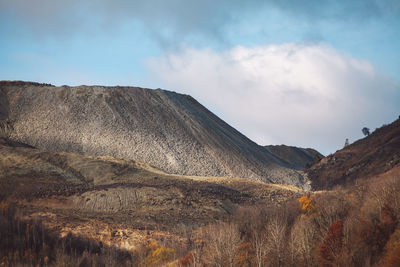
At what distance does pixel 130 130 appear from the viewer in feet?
221

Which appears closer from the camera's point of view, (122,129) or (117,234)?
(117,234)

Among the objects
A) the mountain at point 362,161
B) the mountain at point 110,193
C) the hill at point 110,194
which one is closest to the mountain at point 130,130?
the mountain at point 362,161

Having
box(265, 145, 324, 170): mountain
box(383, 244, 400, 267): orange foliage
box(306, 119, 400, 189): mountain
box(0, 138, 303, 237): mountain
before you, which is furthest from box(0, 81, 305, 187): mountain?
box(383, 244, 400, 267): orange foliage

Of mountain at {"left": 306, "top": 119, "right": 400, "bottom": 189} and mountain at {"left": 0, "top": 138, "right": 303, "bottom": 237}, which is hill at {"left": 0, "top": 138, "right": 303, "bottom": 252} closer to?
mountain at {"left": 0, "top": 138, "right": 303, "bottom": 237}

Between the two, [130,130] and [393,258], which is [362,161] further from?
[393,258]

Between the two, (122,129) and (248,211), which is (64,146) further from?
(248,211)

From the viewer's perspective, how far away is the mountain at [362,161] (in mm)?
57688

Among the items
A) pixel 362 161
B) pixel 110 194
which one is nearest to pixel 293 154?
pixel 362 161

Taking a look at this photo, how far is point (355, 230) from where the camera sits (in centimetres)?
2691

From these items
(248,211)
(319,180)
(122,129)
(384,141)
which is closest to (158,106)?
(122,129)

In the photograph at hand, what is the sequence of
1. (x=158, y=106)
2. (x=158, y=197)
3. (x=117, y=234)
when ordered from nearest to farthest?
(x=117, y=234) → (x=158, y=197) → (x=158, y=106)

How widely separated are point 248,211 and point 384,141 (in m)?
40.6

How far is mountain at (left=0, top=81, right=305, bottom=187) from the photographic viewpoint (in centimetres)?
6319

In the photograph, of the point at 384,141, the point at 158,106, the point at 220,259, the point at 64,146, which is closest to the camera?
the point at 220,259
